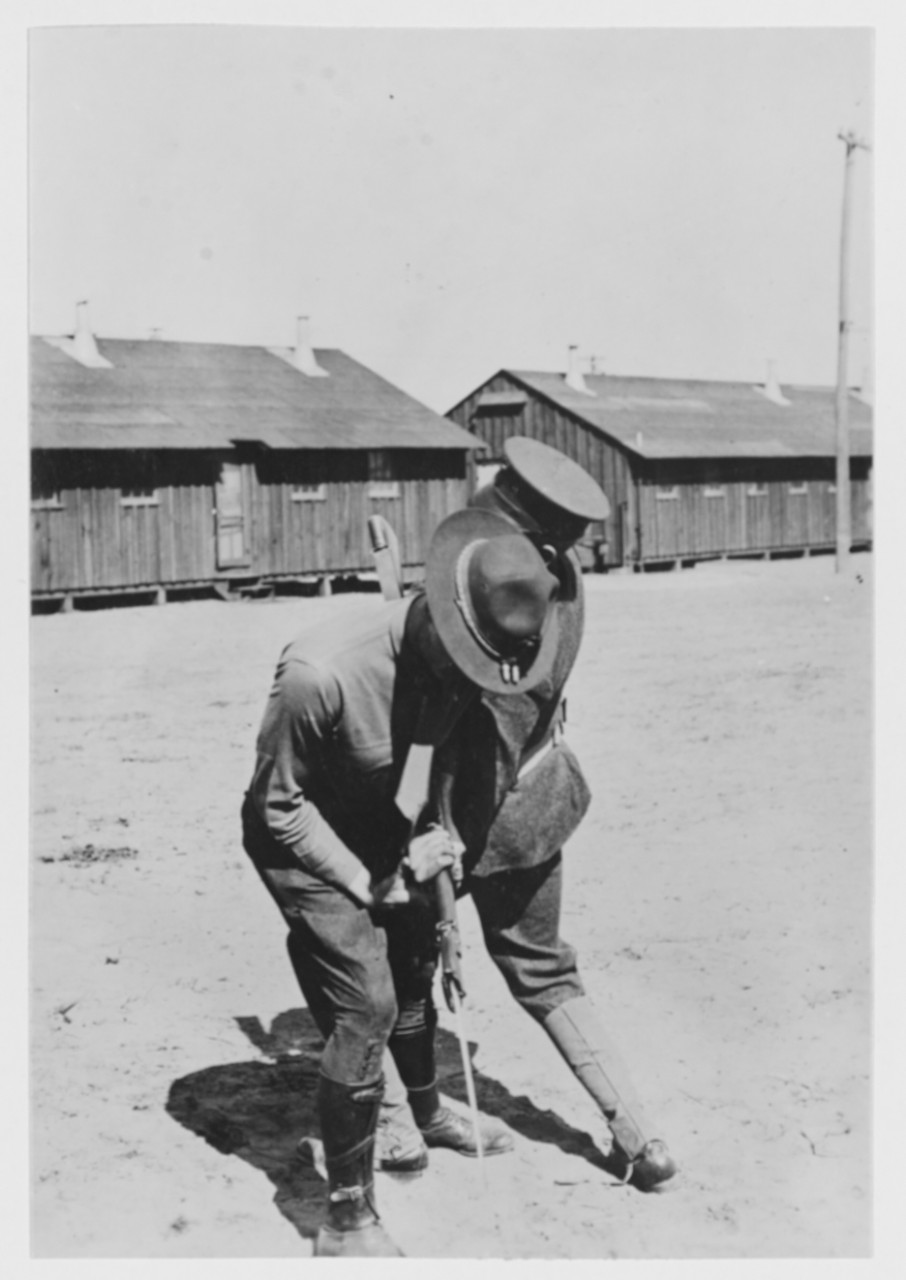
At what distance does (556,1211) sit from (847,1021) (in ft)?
5.23

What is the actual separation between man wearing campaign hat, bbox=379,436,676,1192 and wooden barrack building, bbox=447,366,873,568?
21.2m

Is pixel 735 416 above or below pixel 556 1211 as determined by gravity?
above

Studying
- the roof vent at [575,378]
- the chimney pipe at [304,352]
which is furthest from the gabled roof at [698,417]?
the chimney pipe at [304,352]

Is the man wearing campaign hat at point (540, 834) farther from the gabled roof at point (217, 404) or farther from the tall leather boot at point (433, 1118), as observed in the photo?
the gabled roof at point (217, 404)

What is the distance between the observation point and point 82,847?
288 inches

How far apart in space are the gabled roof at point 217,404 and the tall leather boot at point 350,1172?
9.96 metres

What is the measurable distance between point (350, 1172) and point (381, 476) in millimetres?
18492

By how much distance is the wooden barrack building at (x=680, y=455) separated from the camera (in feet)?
83.9

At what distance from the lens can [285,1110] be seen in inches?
184

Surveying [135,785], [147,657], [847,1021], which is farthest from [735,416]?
[847,1021]

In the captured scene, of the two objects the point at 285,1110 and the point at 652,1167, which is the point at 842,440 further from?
the point at 652,1167

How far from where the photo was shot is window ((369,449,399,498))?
849 inches

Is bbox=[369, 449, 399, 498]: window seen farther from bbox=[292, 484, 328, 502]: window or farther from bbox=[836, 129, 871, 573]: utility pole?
bbox=[836, 129, 871, 573]: utility pole

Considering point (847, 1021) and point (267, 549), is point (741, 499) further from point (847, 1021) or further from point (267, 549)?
point (847, 1021)
